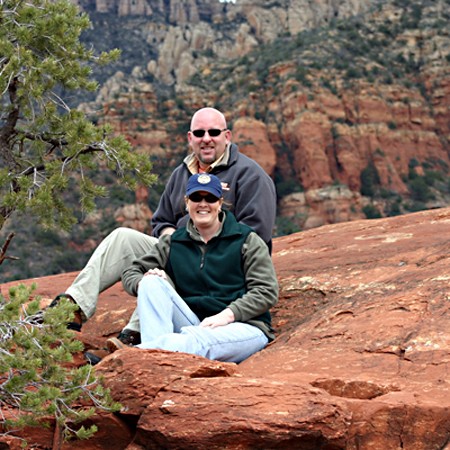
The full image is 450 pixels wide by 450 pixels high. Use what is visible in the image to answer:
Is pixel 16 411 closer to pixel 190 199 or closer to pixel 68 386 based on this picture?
pixel 68 386

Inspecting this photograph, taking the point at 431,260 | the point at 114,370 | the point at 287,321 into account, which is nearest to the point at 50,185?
the point at 287,321

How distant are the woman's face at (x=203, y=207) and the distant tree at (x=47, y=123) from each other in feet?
5.77

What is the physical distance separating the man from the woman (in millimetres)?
365

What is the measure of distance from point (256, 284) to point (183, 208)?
1.19 metres

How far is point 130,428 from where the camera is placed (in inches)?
151

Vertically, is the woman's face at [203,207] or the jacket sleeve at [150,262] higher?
the woman's face at [203,207]

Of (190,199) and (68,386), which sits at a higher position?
(190,199)

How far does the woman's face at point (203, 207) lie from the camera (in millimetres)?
4832

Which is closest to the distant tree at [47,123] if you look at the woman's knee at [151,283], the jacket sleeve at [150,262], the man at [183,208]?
the man at [183,208]

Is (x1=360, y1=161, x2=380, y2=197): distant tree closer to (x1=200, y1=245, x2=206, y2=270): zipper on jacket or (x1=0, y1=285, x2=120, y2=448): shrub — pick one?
(x1=200, y1=245, x2=206, y2=270): zipper on jacket

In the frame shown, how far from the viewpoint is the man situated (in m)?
5.23

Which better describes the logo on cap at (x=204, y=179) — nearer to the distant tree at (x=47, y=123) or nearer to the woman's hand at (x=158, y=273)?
the woman's hand at (x=158, y=273)

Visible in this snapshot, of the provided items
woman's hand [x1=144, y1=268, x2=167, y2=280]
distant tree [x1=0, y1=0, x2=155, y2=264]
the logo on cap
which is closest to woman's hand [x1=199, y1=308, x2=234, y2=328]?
woman's hand [x1=144, y1=268, x2=167, y2=280]

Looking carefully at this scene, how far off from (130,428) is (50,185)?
2.96 metres
